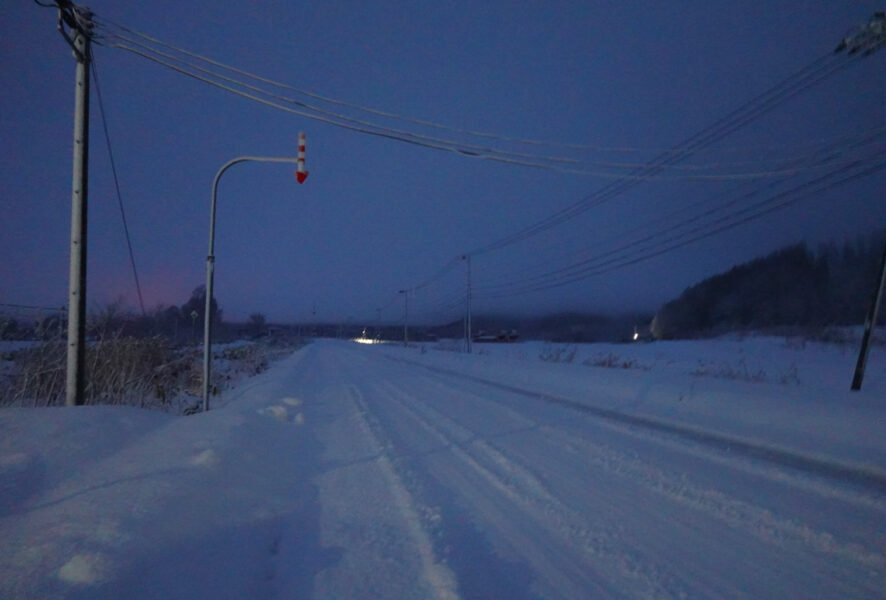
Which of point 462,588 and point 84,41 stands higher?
point 84,41

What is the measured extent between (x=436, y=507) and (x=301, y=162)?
21.4ft

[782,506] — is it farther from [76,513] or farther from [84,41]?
[84,41]

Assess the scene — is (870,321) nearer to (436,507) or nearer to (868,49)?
(868,49)

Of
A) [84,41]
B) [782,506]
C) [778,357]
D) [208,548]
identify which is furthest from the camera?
[778,357]

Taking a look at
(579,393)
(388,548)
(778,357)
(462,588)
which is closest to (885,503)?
(462,588)

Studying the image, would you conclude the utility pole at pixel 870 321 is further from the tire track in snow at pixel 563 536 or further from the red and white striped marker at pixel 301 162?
the red and white striped marker at pixel 301 162

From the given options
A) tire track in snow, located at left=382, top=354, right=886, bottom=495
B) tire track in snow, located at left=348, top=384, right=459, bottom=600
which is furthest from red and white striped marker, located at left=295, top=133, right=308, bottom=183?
tire track in snow, located at left=382, top=354, right=886, bottom=495

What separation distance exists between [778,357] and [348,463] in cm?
2770

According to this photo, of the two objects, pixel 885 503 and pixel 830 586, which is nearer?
pixel 830 586

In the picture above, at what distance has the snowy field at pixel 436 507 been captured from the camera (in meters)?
2.86

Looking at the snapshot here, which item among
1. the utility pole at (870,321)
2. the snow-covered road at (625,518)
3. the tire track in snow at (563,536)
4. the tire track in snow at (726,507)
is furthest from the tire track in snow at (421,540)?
the utility pole at (870,321)

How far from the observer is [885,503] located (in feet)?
14.5

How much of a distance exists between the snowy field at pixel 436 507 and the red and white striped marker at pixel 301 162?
14.4 feet

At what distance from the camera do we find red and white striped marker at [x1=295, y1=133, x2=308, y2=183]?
804cm
